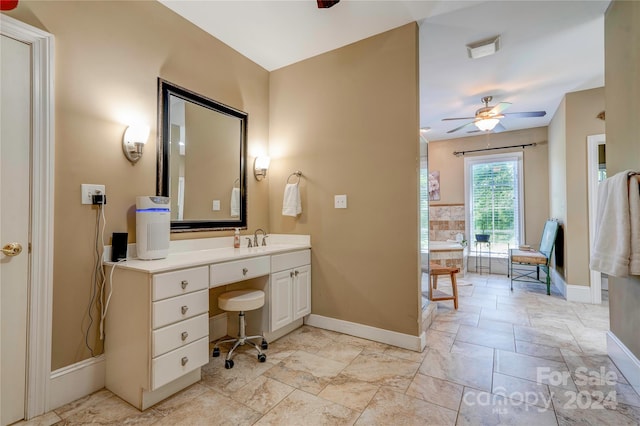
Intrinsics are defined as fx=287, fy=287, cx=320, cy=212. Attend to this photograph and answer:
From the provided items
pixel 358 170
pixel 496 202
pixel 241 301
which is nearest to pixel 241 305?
pixel 241 301

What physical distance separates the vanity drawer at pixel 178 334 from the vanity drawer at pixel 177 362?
0.03 m

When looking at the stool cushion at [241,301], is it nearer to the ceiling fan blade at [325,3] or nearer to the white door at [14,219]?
the white door at [14,219]

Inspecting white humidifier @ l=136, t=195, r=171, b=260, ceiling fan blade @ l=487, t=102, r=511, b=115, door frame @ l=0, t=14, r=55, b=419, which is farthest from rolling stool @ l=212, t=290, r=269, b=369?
ceiling fan blade @ l=487, t=102, r=511, b=115

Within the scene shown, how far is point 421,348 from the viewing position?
7.82 ft

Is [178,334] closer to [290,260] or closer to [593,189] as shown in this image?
[290,260]

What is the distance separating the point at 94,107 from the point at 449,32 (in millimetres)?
2899

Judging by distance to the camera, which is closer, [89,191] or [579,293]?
[89,191]

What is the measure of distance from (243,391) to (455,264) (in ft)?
9.21

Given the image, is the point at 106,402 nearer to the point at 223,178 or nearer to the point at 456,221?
the point at 223,178

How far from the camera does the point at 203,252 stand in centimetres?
239

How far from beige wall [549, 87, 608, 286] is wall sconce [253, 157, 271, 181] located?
3923 mm

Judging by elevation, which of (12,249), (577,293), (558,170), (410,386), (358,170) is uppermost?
(558,170)

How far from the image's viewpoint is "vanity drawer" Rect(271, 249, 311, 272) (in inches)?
98.5

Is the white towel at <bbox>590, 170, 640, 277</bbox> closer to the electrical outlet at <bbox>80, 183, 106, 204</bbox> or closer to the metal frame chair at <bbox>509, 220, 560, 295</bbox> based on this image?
the metal frame chair at <bbox>509, 220, 560, 295</bbox>
